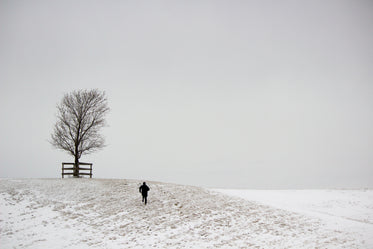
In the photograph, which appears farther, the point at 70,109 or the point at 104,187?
the point at 70,109

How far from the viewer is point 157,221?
1850 cm

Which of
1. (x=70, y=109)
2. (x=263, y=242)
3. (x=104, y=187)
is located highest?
(x=70, y=109)

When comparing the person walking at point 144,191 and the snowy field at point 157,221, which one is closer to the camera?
the snowy field at point 157,221

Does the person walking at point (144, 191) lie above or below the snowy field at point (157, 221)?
above

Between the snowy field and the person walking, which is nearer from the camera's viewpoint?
the snowy field

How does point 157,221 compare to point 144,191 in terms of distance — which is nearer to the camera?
point 157,221

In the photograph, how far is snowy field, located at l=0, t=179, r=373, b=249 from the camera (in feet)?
51.0

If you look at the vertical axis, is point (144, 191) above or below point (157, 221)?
above

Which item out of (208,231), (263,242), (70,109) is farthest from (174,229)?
(70,109)

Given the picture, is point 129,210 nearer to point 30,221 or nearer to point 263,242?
point 30,221

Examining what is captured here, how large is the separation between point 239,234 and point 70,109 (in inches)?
1148

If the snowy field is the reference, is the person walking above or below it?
above

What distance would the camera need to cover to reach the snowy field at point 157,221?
15555 mm

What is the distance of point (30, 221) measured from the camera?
18031 millimetres
